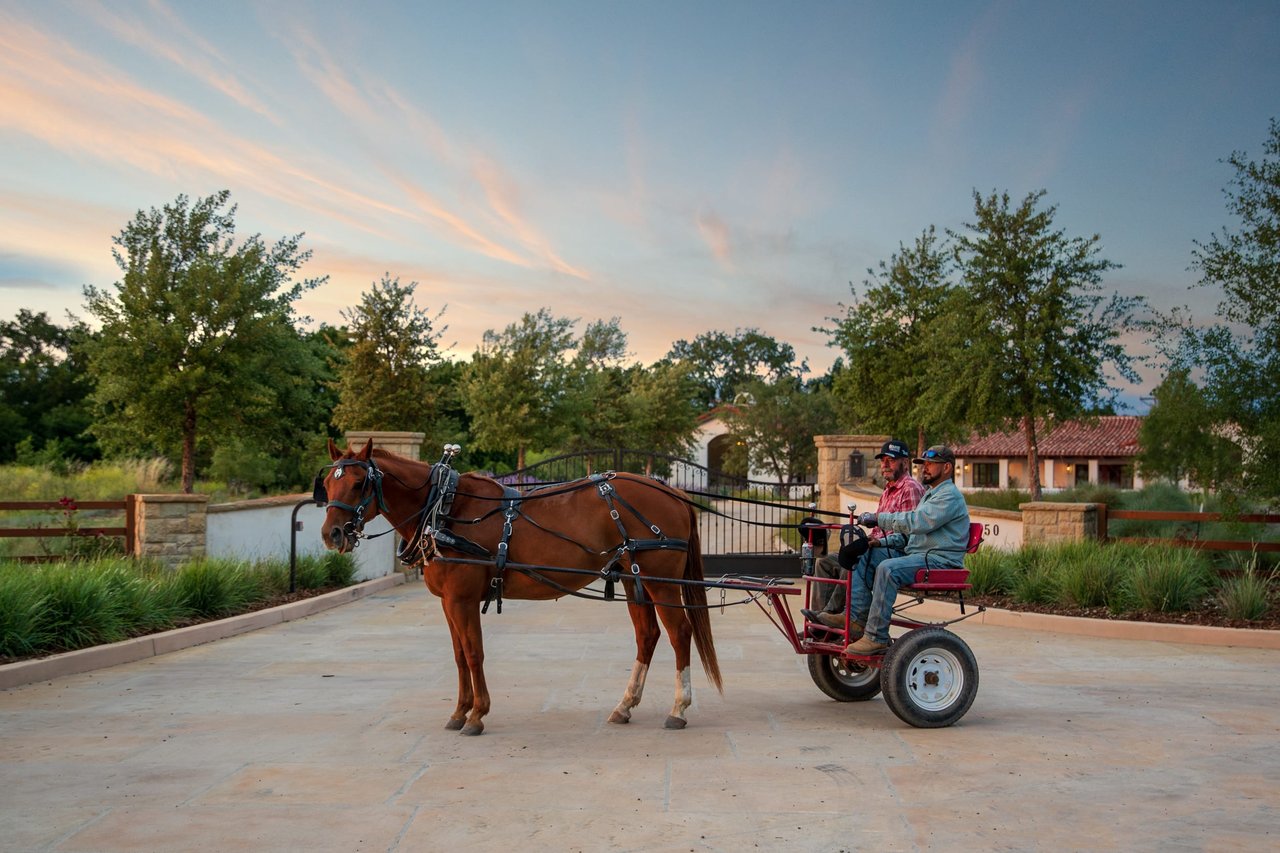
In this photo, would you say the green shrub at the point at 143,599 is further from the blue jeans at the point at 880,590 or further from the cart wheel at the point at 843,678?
the blue jeans at the point at 880,590

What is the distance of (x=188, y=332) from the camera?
18766 mm

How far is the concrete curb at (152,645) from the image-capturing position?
27.2 ft

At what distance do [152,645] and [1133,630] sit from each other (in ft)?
32.8

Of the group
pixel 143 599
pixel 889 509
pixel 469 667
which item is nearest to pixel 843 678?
pixel 889 509

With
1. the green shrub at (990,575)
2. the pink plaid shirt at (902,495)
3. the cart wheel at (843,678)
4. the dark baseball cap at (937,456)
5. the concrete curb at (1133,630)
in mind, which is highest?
the dark baseball cap at (937,456)

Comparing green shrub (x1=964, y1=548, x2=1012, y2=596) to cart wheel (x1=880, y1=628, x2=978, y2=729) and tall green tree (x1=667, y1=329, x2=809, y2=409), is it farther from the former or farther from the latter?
tall green tree (x1=667, y1=329, x2=809, y2=409)

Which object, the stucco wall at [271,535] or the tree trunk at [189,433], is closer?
the stucco wall at [271,535]

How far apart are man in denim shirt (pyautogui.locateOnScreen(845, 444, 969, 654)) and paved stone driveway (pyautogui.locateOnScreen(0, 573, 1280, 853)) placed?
0.73m

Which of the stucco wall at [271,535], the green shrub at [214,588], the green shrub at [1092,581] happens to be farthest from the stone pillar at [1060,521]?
the green shrub at [214,588]

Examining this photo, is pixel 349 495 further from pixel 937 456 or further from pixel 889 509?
pixel 937 456

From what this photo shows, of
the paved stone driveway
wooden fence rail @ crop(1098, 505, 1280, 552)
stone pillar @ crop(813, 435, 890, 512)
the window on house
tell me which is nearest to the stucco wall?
the paved stone driveway

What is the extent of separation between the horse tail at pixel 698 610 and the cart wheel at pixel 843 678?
3.26 ft

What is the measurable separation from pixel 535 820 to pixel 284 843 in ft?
3.82

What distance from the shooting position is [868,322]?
27.8 m
